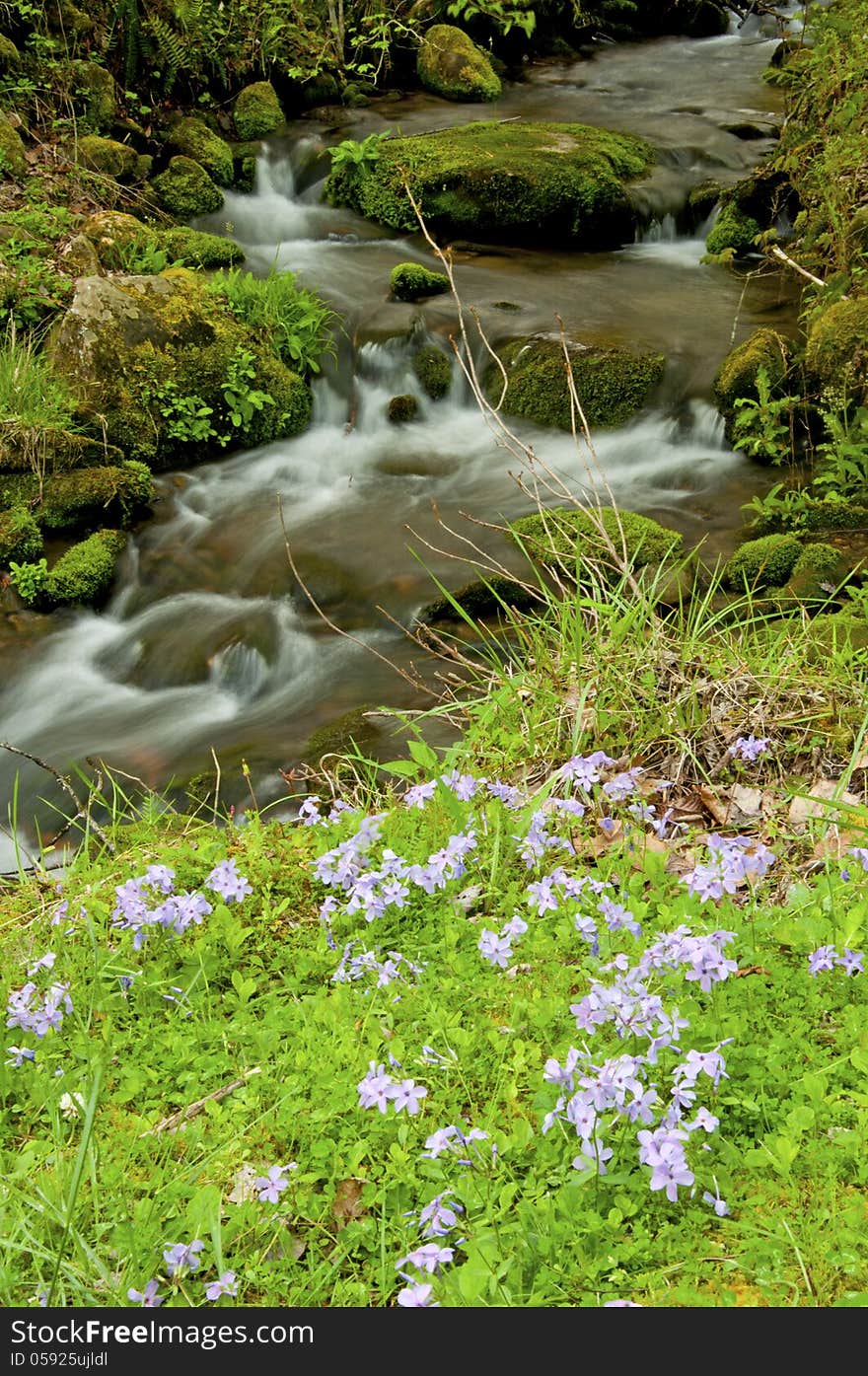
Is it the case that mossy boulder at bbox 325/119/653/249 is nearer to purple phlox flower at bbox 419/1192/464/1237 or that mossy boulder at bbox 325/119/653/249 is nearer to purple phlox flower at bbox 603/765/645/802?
purple phlox flower at bbox 603/765/645/802

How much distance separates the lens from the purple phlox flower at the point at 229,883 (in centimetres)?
297

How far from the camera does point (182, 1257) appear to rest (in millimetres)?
2008

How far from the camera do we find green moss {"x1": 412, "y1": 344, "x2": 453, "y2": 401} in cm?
881

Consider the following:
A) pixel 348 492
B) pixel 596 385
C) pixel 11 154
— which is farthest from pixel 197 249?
pixel 596 385

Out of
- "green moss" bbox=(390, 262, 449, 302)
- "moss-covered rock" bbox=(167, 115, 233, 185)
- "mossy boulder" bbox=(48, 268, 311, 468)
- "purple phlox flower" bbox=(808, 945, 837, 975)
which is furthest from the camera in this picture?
"moss-covered rock" bbox=(167, 115, 233, 185)

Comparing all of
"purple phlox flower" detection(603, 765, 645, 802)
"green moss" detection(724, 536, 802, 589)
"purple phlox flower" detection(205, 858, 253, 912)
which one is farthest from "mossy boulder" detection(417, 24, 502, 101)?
"purple phlox flower" detection(205, 858, 253, 912)

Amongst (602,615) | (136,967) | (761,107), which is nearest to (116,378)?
(602,615)

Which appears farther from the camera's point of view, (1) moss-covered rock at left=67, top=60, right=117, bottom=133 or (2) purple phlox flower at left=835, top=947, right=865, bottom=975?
(1) moss-covered rock at left=67, top=60, right=117, bottom=133

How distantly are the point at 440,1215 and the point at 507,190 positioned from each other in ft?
34.3

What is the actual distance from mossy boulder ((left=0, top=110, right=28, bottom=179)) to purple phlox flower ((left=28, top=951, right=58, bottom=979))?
8.80m

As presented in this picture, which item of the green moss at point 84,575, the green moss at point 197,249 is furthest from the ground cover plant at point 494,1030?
the green moss at point 197,249

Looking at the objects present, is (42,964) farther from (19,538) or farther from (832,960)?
(19,538)

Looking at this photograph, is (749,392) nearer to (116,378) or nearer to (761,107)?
(116,378)

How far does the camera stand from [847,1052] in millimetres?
2371
